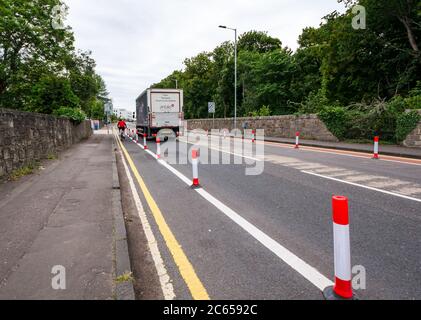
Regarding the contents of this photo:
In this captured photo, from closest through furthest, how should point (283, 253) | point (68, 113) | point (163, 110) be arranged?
1. point (283, 253)
2. point (68, 113)
3. point (163, 110)

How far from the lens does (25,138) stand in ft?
34.2

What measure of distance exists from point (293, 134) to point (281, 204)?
19029 millimetres

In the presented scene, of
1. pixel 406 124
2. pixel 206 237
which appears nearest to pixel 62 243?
pixel 206 237

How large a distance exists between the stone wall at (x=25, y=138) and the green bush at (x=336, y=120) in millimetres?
16246

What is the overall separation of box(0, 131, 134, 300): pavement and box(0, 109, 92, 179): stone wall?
1307 millimetres

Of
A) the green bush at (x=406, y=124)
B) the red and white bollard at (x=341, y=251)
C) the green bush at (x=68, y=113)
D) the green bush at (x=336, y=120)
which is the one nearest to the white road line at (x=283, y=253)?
the red and white bollard at (x=341, y=251)

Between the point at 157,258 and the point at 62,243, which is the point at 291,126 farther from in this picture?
the point at 62,243

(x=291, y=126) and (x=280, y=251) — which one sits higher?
(x=291, y=126)

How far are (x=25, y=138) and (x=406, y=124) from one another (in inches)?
665

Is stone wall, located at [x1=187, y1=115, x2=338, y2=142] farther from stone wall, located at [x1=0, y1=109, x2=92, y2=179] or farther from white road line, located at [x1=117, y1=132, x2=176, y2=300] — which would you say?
white road line, located at [x1=117, y1=132, x2=176, y2=300]

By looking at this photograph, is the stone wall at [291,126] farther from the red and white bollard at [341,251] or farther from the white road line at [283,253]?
the red and white bollard at [341,251]

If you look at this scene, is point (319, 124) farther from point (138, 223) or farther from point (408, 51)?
point (138, 223)

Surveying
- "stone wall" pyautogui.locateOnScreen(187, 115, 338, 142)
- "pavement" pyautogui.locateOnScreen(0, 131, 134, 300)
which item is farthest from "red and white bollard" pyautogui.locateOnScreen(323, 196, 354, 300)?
"stone wall" pyautogui.locateOnScreen(187, 115, 338, 142)

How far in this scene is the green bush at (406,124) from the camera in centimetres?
1498
